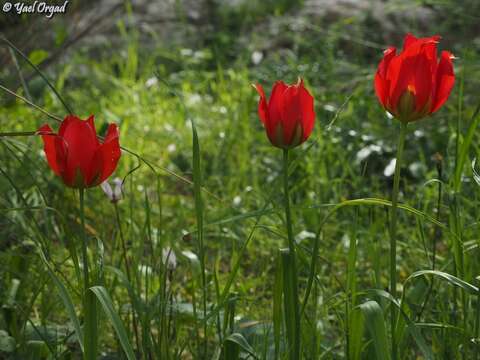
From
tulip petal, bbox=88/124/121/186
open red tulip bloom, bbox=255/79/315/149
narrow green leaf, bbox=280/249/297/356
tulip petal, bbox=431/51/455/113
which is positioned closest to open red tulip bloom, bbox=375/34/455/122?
tulip petal, bbox=431/51/455/113

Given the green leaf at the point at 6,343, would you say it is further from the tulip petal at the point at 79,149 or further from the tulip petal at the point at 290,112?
the tulip petal at the point at 290,112

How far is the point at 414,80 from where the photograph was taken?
108cm

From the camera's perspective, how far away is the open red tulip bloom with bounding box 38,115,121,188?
110 centimetres

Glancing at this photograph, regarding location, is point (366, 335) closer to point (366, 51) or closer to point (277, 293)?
point (277, 293)

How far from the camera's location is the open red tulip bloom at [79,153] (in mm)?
1104

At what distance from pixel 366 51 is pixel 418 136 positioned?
179 centimetres

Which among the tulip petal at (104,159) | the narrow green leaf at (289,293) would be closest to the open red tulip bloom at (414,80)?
the narrow green leaf at (289,293)

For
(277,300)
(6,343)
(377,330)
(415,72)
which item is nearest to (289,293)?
(277,300)

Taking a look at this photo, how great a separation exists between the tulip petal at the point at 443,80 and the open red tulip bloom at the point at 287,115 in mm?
179

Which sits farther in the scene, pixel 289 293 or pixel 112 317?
pixel 289 293

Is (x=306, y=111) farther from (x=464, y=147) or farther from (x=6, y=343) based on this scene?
(x=6, y=343)

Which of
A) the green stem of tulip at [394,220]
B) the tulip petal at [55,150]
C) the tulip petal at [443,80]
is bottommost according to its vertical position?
the green stem of tulip at [394,220]

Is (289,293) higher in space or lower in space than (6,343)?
higher

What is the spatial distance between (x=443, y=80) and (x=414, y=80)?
56 millimetres
